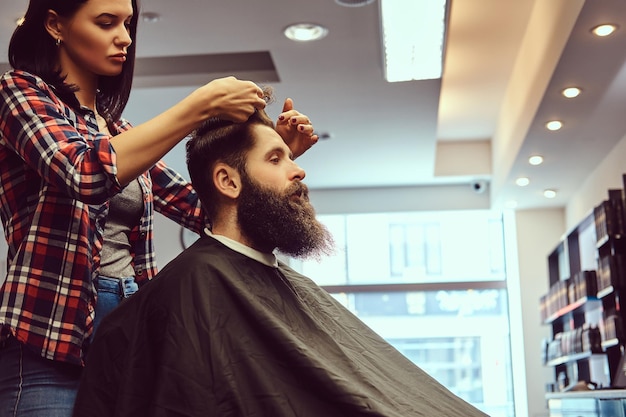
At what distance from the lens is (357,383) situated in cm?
142

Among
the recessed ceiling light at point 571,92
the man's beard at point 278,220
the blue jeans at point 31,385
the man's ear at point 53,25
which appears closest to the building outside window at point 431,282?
the recessed ceiling light at point 571,92

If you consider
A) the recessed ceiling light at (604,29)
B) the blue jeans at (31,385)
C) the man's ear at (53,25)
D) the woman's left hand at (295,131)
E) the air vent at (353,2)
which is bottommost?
the blue jeans at (31,385)

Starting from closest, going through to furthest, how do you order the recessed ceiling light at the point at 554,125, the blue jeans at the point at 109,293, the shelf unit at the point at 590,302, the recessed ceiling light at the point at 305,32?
1. the blue jeans at the point at 109,293
2. the recessed ceiling light at the point at 305,32
3. the shelf unit at the point at 590,302
4. the recessed ceiling light at the point at 554,125

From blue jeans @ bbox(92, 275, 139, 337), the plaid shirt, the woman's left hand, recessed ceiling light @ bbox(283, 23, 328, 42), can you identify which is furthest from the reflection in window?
the plaid shirt

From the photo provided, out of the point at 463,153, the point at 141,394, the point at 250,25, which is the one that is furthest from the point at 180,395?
the point at 463,153

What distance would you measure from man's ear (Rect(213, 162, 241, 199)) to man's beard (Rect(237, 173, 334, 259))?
0.6 inches

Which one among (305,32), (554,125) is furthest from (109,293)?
(554,125)

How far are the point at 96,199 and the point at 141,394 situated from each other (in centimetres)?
32

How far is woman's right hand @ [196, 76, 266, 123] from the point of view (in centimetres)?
130

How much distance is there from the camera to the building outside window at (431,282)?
9.56 m

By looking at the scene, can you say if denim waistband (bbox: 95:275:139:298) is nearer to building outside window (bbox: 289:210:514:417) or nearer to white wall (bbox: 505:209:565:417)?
building outside window (bbox: 289:210:514:417)

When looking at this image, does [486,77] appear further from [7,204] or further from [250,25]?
[7,204]

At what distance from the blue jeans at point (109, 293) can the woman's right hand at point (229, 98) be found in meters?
0.36

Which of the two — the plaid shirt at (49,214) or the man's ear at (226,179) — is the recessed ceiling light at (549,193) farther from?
the plaid shirt at (49,214)
